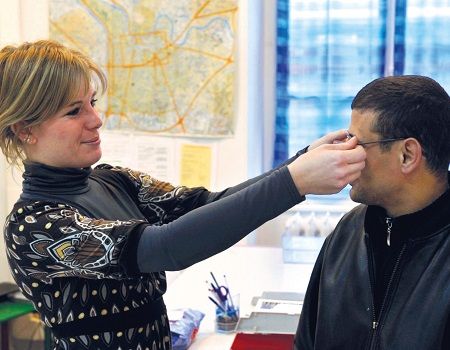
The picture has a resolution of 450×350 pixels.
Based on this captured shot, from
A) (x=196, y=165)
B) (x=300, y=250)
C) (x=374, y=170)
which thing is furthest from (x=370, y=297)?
(x=196, y=165)

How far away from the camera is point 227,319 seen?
6.23ft

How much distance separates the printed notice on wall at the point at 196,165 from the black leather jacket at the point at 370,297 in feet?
5.26

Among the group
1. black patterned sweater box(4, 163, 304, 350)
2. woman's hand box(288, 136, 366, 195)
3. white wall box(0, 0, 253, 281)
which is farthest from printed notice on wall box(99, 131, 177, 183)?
woman's hand box(288, 136, 366, 195)

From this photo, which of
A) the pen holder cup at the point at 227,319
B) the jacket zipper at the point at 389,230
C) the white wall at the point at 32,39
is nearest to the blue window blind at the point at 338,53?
the white wall at the point at 32,39

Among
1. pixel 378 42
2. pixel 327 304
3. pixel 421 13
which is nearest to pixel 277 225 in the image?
pixel 378 42

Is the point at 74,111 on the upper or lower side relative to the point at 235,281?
upper

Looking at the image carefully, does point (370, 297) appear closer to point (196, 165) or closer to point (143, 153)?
point (196, 165)

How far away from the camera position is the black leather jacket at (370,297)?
1.33 metres

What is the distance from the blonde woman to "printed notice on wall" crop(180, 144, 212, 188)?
1.63 meters

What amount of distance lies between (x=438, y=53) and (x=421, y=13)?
8.6 inches

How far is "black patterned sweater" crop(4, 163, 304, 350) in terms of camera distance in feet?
3.76

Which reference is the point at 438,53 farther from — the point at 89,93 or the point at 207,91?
the point at 89,93

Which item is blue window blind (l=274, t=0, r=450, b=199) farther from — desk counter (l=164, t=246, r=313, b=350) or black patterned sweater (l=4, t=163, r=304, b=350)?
Result: black patterned sweater (l=4, t=163, r=304, b=350)

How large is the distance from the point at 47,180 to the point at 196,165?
1848 mm
